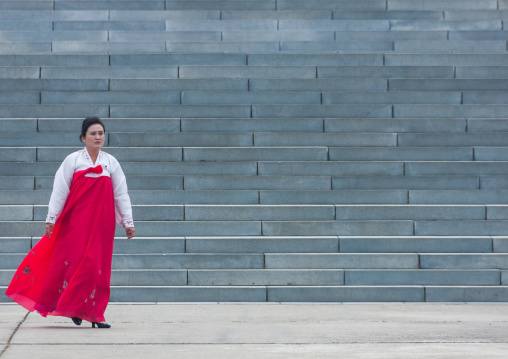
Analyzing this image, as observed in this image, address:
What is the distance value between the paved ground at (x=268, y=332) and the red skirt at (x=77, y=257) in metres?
0.23

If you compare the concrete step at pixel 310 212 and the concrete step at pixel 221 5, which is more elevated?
the concrete step at pixel 221 5

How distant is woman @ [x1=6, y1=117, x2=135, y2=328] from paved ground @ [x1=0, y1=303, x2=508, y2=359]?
0.73 feet

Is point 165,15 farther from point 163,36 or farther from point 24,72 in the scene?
point 24,72

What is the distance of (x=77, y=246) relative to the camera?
652 cm

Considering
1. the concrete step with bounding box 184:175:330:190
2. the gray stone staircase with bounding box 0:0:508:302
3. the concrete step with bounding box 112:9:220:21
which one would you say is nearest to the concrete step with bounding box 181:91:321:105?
the gray stone staircase with bounding box 0:0:508:302

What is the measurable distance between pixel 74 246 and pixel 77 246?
0.02m

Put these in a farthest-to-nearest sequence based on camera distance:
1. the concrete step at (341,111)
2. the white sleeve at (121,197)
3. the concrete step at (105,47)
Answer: the concrete step at (105,47) → the concrete step at (341,111) → the white sleeve at (121,197)

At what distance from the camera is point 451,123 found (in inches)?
398

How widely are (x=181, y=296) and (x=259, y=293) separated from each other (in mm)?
751

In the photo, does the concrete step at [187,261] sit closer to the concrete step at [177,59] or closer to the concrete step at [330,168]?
the concrete step at [330,168]

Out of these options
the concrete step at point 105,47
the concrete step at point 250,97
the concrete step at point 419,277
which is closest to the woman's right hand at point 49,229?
the concrete step at point 419,277

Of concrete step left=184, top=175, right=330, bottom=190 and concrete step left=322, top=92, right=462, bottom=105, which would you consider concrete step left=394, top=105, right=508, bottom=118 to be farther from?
concrete step left=184, top=175, right=330, bottom=190

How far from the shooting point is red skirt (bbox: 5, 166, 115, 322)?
6488 millimetres

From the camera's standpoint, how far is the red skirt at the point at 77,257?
6488mm
